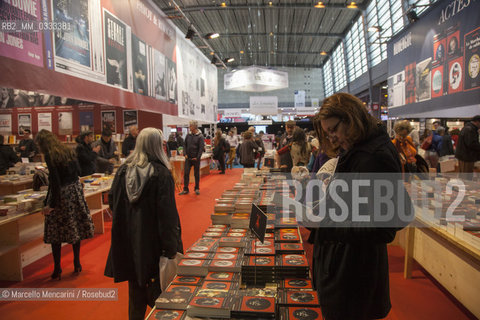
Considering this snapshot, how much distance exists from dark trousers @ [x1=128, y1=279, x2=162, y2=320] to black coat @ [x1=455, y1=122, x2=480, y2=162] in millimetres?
6354

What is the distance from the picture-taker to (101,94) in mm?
4828

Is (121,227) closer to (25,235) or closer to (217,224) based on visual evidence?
(217,224)

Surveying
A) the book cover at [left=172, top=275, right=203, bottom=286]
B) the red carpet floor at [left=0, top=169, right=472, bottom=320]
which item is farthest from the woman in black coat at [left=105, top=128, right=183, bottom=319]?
the red carpet floor at [left=0, top=169, right=472, bottom=320]

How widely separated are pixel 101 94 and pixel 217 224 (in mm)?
3252

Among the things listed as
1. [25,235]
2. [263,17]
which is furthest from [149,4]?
[263,17]

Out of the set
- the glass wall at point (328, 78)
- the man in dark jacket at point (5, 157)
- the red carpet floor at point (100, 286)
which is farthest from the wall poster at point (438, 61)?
the glass wall at point (328, 78)

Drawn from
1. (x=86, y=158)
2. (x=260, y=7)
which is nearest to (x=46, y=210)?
(x=86, y=158)

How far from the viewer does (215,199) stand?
469cm

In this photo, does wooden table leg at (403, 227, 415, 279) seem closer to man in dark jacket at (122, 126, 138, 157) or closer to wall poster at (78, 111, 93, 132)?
man in dark jacket at (122, 126, 138, 157)

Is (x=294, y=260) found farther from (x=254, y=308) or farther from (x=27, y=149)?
(x=27, y=149)

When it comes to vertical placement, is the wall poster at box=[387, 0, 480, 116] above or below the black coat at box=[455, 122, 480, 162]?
above

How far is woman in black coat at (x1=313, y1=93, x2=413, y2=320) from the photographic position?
1.12m

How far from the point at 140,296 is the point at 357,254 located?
153 centimetres

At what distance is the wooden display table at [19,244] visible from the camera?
3.04 metres
